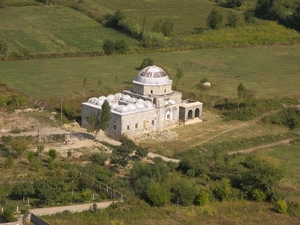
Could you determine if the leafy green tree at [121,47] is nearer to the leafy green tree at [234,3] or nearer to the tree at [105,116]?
the tree at [105,116]

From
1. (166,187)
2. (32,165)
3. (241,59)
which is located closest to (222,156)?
(166,187)

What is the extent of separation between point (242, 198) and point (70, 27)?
58.3 meters

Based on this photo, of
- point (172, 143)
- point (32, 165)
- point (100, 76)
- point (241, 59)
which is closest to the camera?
point (32, 165)

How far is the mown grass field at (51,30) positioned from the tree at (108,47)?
1.72 m

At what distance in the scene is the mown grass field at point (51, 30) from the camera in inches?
3617

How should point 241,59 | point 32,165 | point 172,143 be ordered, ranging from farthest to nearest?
1. point 241,59
2. point 172,143
3. point 32,165

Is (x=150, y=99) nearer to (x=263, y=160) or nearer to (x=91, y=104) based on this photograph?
(x=91, y=104)

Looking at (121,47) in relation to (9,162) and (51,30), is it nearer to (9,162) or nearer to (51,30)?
(51,30)

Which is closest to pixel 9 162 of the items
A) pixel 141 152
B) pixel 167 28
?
pixel 141 152

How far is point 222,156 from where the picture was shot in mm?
56469

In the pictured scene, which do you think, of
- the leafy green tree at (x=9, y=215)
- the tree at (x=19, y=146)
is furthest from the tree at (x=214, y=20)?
the leafy green tree at (x=9, y=215)

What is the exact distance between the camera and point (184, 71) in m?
83.6

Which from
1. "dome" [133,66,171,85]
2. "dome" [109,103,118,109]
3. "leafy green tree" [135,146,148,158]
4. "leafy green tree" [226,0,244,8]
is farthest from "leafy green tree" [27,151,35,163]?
"leafy green tree" [226,0,244,8]

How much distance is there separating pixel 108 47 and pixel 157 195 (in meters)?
47.1
